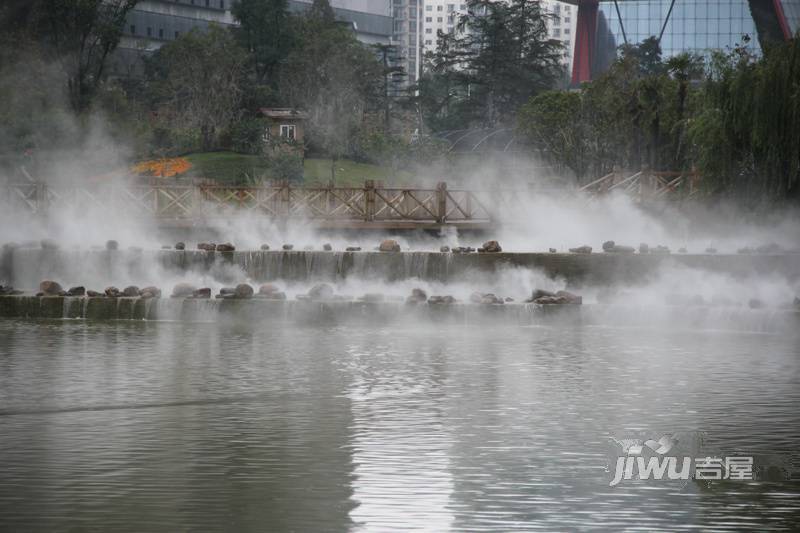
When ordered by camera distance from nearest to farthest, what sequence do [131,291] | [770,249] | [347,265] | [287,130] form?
[131,291]
[770,249]
[347,265]
[287,130]

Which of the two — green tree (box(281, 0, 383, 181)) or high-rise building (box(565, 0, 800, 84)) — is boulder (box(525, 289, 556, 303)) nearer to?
green tree (box(281, 0, 383, 181))

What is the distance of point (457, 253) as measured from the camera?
3088 cm

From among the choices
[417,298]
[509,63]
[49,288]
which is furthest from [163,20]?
[417,298]

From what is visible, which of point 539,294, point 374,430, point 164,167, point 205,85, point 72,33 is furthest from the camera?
point 205,85

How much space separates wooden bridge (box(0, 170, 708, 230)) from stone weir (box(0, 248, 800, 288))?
27.0 feet

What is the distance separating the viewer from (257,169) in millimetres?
75500

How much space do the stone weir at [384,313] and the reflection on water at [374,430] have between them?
365 cm

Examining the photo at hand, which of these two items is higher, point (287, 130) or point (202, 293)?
point (287, 130)

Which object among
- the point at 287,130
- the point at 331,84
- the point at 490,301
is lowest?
the point at 490,301

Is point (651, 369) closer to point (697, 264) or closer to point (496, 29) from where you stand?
point (697, 264)

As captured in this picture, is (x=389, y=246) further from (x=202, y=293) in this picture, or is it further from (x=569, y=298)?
(x=569, y=298)

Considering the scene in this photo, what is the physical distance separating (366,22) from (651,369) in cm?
12705

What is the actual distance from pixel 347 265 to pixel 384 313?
5512 millimetres

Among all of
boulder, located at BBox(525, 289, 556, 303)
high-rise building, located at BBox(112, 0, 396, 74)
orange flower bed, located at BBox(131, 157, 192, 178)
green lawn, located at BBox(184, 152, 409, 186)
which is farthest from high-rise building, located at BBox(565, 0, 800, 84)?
boulder, located at BBox(525, 289, 556, 303)
